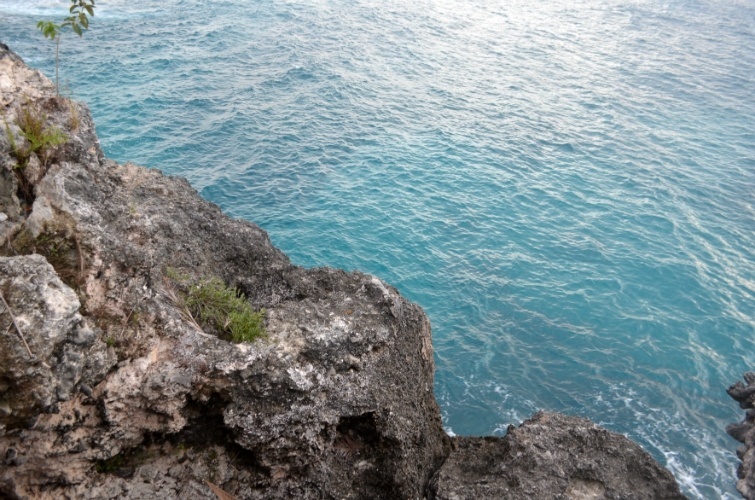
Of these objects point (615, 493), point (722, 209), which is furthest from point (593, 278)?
point (615, 493)

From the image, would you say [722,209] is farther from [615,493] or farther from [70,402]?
[70,402]

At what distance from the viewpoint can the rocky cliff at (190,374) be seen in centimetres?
609

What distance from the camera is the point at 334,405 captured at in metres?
7.71

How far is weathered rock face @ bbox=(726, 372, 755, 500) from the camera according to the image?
13.5 meters

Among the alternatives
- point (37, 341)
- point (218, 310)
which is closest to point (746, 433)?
point (218, 310)

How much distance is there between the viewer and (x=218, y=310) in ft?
26.9

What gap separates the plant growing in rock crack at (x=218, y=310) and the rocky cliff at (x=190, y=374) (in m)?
0.07

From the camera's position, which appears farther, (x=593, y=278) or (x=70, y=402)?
(x=593, y=278)

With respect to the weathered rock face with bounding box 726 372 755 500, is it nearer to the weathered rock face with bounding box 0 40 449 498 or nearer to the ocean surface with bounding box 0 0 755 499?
the ocean surface with bounding box 0 0 755 499

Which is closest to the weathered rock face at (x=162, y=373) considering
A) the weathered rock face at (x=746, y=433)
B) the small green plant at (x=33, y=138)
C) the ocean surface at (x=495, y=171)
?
the small green plant at (x=33, y=138)

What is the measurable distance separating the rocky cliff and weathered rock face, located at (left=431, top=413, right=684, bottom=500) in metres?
0.03

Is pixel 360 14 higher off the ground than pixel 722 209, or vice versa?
pixel 360 14

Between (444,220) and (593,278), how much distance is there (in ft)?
19.5

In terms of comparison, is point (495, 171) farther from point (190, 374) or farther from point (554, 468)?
point (190, 374)
